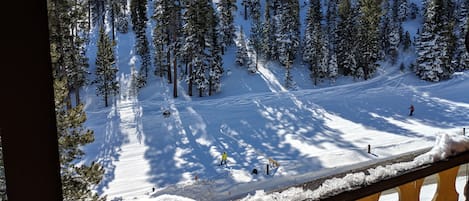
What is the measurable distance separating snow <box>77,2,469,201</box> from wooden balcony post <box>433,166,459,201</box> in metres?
3.79

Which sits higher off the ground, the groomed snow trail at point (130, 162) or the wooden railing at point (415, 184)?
the wooden railing at point (415, 184)

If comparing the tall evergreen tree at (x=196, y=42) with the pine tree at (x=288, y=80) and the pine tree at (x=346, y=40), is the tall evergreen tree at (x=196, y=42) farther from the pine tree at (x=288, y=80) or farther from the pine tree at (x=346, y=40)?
the pine tree at (x=346, y=40)

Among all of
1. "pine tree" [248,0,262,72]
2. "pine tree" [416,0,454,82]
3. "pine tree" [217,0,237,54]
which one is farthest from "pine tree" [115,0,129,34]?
"pine tree" [416,0,454,82]

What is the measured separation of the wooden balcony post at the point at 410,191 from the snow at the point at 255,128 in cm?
390

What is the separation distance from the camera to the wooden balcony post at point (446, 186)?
1.21 meters

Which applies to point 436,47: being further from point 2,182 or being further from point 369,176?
point 2,182

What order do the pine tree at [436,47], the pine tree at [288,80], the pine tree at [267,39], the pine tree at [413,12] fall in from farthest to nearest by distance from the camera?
the pine tree at [413,12] < the pine tree at [267,39] < the pine tree at [436,47] < the pine tree at [288,80]

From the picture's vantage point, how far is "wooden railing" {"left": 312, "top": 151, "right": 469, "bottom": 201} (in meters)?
0.96

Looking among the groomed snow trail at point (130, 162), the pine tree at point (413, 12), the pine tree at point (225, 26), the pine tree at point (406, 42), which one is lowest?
the groomed snow trail at point (130, 162)

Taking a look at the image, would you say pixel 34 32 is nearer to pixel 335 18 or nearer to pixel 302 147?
pixel 302 147

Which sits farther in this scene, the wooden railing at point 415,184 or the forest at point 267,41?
the forest at point 267,41

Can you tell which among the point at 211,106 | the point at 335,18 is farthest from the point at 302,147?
the point at 335,18

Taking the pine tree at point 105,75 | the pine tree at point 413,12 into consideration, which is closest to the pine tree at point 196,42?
the pine tree at point 105,75

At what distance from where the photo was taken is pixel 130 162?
10938 mm
